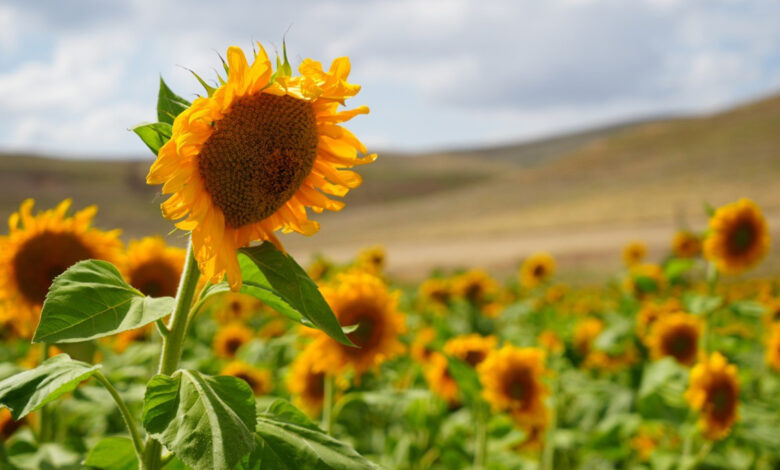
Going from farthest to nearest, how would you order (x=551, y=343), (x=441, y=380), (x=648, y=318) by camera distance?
(x=648, y=318), (x=551, y=343), (x=441, y=380)

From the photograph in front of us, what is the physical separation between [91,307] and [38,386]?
0.44ft

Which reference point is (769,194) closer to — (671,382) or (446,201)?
(446,201)

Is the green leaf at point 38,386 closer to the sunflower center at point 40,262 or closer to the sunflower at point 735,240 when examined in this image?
the sunflower center at point 40,262

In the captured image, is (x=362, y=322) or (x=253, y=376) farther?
(x=253, y=376)

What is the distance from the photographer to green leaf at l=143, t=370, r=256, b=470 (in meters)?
0.92

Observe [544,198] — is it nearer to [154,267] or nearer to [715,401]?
[715,401]

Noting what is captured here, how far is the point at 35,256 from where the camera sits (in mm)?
1917

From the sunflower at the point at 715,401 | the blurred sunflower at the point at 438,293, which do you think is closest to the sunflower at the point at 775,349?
the sunflower at the point at 715,401

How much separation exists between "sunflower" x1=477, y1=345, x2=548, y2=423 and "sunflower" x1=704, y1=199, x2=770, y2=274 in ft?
3.76

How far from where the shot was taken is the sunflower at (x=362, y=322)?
2.42 m

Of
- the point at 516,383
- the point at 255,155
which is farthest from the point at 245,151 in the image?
the point at 516,383

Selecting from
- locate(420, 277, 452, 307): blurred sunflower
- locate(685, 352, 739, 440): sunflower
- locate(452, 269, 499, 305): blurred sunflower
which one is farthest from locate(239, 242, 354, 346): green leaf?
locate(420, 277, 452, 307): blurred sunflower

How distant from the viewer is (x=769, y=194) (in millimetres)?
27375

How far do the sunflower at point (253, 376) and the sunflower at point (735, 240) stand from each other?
2219 millimetres
